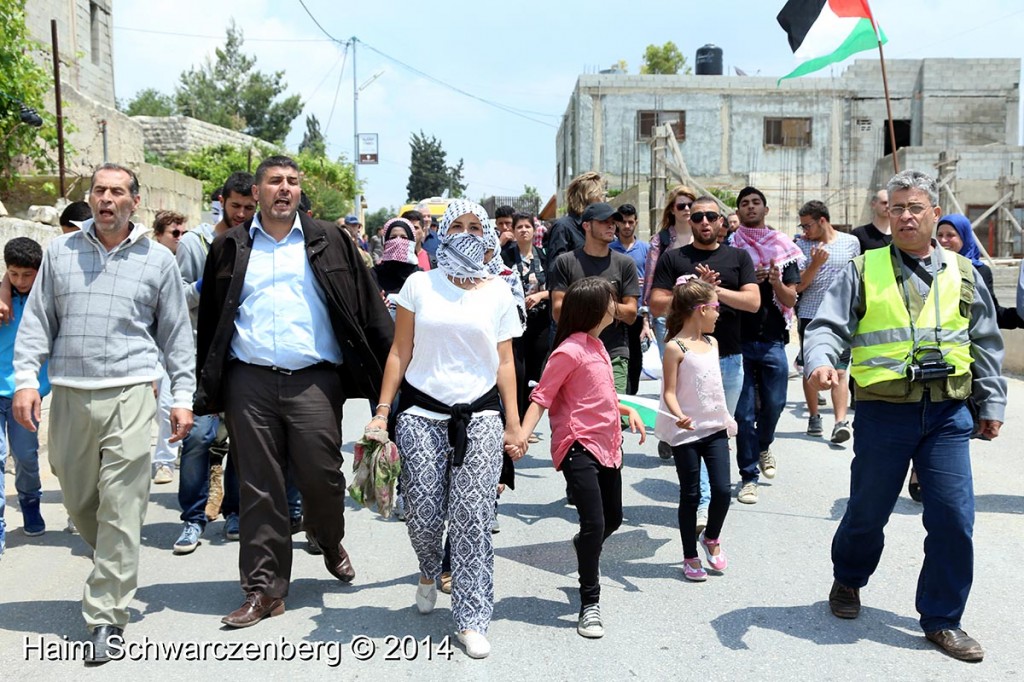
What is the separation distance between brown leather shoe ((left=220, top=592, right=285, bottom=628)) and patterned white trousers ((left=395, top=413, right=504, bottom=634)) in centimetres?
83

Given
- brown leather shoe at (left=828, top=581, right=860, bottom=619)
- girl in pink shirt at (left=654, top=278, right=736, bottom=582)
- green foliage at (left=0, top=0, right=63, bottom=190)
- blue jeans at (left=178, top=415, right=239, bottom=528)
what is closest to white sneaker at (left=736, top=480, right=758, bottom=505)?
girl in pink shirt at (left=654, top=278, right=736, bottom=582)

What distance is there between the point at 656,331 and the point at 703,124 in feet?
98.2

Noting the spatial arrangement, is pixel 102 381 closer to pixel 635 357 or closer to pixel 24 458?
pixel 24 458

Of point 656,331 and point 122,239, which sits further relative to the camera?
point 656,331

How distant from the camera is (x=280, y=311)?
14.7 feet

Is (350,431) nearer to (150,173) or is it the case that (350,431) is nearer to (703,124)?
(150,173)

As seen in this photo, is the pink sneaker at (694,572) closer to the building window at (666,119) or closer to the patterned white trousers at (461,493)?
the patterned white trousers at (461,493)

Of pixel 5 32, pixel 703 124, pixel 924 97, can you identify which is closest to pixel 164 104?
pixel 703 124

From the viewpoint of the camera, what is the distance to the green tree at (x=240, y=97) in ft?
206

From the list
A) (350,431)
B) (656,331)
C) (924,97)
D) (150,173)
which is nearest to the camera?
(656,331)

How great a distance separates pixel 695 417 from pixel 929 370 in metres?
1.42

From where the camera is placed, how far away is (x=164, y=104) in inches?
2537

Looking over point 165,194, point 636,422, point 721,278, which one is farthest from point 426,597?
point 165,194

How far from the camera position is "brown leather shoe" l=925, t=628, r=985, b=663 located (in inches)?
153
